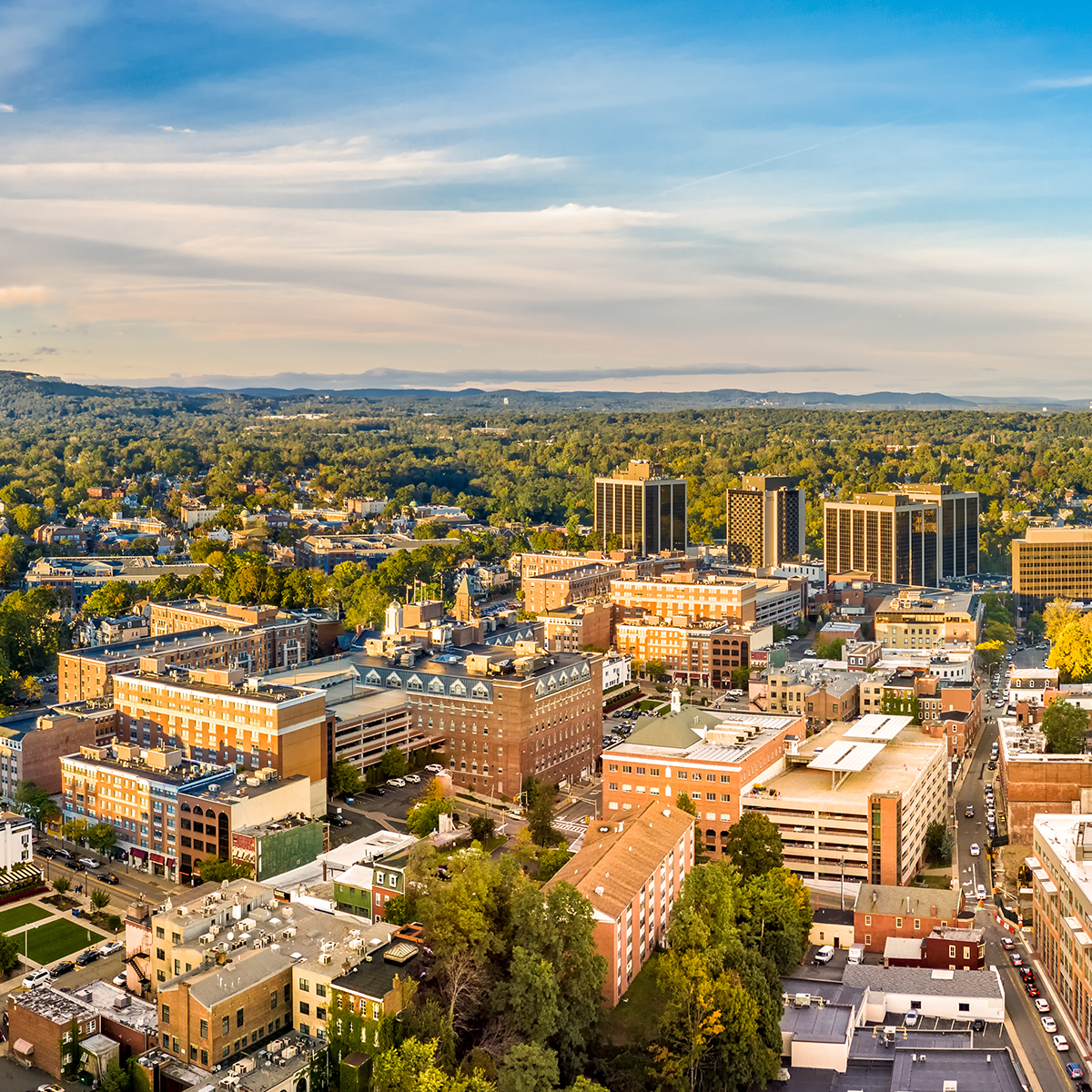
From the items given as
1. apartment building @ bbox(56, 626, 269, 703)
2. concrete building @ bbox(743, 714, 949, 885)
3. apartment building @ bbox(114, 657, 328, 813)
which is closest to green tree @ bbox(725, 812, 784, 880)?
concrete building @ bbox(743, 714, 949, 885)

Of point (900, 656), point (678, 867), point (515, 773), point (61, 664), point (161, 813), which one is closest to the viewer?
point (678, 867)

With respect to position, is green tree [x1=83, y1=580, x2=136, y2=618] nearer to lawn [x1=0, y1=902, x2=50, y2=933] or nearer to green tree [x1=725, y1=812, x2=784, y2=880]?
lawn [x1=0, y1=902, x2=50, y2=933]

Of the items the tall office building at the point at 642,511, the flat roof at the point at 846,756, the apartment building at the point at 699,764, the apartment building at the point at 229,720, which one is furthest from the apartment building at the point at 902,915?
the tall office building at the point at 642,511

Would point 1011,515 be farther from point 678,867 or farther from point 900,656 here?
point 678,867

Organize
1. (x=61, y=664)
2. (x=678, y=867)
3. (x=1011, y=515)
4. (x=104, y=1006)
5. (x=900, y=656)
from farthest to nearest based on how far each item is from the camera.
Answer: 1. (x=1011, y=515)
2. (x=900, y=656)
3. (x=61, y=664)
4. (x=678, y=867)
5. (x=104, y=1006)

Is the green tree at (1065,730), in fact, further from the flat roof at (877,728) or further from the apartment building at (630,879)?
the apartment building at (630,879)

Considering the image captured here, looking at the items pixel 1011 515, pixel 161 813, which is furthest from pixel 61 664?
pixel 1011 515

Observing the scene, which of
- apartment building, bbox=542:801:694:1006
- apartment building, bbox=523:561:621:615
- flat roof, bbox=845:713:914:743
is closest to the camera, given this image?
apartment building, bbox=542:801:694:1006

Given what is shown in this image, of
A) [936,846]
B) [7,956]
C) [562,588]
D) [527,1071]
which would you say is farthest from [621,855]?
[562,588]
